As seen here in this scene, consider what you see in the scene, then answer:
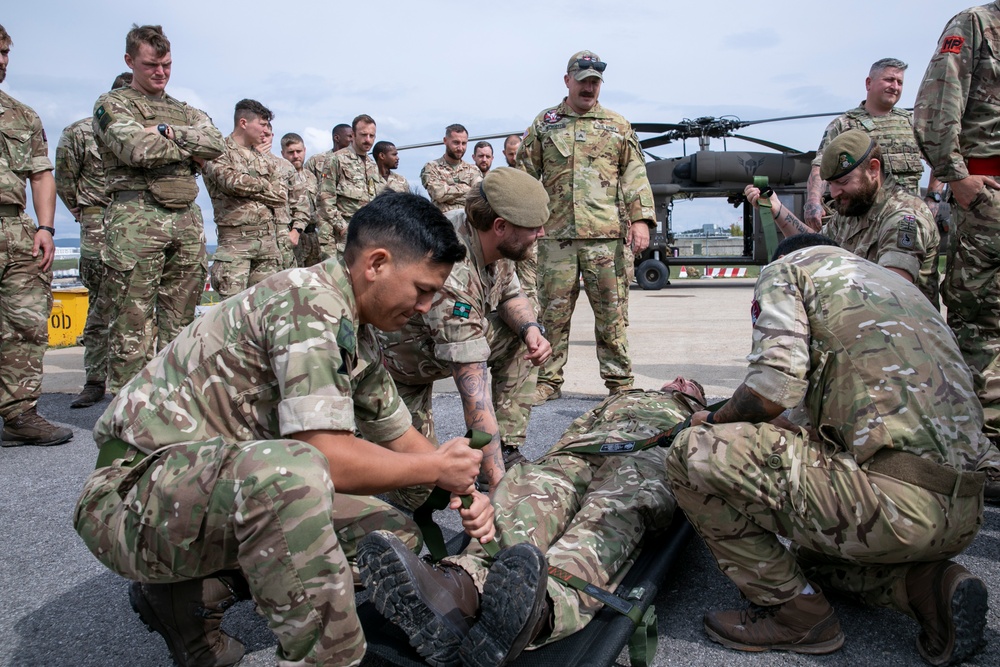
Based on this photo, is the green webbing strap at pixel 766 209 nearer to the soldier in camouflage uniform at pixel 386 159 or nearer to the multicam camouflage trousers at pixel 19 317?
the multicam camouflage trousers at pixel 19 317

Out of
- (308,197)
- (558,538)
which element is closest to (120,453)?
(558,538)

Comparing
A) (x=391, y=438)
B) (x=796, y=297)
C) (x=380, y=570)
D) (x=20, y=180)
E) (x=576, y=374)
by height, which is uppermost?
(x=20, y=180)

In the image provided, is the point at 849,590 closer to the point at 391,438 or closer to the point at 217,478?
the point at 391,438

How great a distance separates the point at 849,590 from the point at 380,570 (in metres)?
1.40

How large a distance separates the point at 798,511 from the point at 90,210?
20.1ft

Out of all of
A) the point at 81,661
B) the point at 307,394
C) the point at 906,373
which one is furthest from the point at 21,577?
the point at 906,373

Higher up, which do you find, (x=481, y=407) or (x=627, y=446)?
(x=481, y=407)

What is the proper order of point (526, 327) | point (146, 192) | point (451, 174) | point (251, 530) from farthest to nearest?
point (451, 174), point (146, 192), point (526, 327), point (251, 530)

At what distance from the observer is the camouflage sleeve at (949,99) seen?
3.24 metres

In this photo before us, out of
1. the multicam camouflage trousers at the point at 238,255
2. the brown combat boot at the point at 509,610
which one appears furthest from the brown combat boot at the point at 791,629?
the multicam camouflage trousers at the point at 238,255

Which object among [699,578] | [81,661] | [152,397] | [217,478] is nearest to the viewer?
[217,478]

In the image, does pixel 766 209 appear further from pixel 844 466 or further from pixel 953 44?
pixel 844 466

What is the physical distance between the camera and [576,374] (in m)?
6.27

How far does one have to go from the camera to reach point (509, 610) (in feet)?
5.66
